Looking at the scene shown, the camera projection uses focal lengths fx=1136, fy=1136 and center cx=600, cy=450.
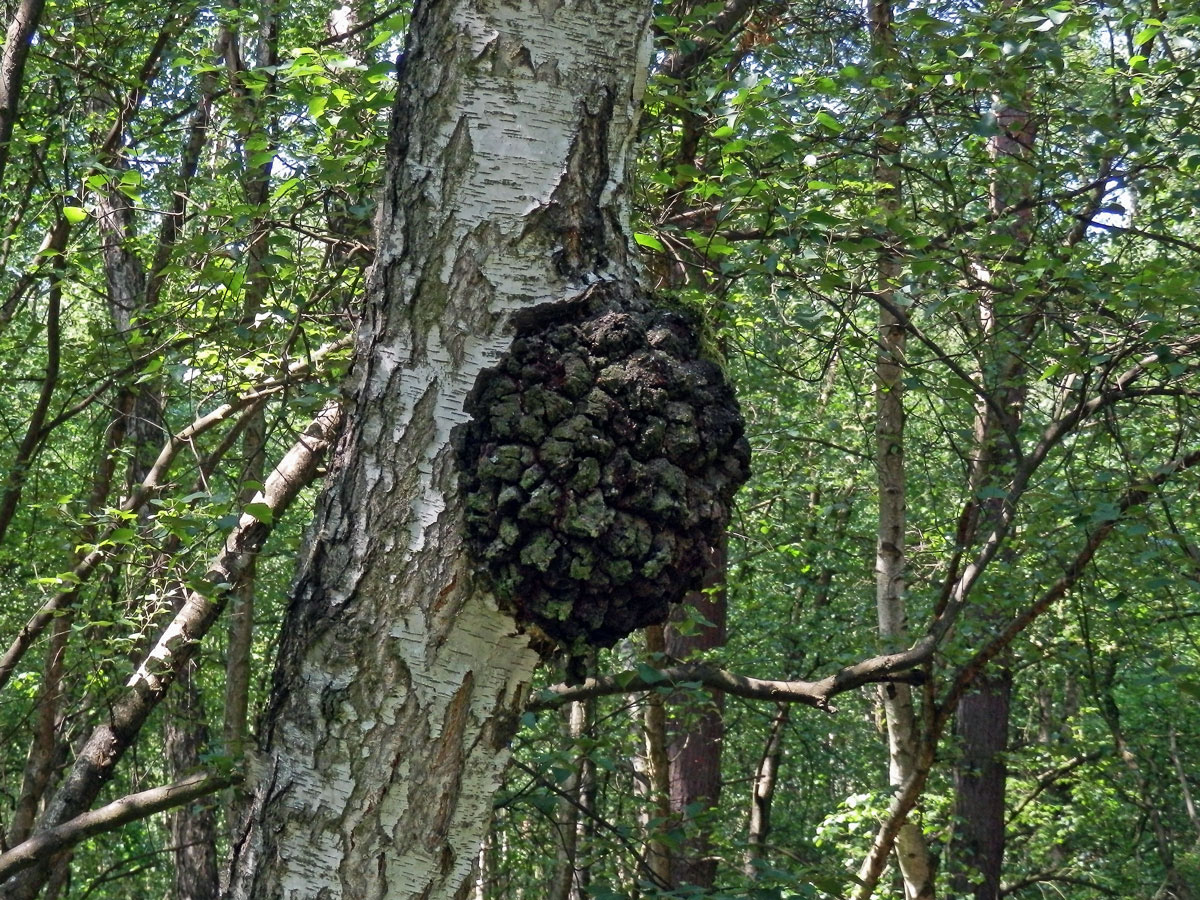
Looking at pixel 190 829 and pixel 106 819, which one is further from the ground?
pixel 190 829

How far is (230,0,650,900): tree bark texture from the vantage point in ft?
4.35

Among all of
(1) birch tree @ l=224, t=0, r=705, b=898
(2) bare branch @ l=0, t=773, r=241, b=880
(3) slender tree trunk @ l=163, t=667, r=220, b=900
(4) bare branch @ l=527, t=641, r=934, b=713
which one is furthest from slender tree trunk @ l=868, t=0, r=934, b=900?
(3) slender tree trunk @ l=163, t=667, r=220, b=900

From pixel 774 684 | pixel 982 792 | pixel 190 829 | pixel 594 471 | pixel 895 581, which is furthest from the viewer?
pixel 982 792

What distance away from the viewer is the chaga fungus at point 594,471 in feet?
4.25

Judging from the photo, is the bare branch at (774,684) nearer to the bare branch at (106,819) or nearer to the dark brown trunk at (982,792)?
the bare branch at (106,819)

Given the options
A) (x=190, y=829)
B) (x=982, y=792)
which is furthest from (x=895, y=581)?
(x=190, y=829)

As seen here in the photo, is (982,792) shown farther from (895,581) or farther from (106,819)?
(106,819)

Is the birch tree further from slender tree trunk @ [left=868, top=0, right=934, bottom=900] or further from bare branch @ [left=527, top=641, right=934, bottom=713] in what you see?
slender tree trunk @ [left=868, top=0, right=934, bottom=900]

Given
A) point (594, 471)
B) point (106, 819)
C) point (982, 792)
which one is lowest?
point (106, 819)

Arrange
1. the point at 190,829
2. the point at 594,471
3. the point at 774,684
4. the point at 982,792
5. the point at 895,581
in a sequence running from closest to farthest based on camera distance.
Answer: the point at 594,471
the point at 774,684
the point at 895,581
the point at 190,829
the point at 982,792

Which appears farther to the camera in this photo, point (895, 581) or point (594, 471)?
point (895, 581)

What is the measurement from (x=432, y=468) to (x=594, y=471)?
0.65 feet

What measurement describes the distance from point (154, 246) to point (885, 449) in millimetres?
3474

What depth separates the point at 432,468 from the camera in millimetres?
1349
